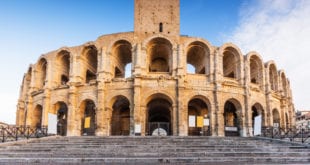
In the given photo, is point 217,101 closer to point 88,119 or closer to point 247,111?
point 247,111

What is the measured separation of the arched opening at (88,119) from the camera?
2400 centimetres

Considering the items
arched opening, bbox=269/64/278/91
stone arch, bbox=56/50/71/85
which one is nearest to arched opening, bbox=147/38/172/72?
stone arch, bbox=56/50/71/85

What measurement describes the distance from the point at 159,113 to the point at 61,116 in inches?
438

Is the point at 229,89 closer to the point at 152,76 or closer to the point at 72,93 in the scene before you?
the point at 152,76

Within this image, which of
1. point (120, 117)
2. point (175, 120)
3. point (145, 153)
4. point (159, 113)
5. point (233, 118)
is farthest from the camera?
point (159, 113)

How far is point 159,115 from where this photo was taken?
99.2ft

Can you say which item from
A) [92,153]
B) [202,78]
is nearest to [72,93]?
[202,78]

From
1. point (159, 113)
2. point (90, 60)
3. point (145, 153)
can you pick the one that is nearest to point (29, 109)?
point (90, 60)

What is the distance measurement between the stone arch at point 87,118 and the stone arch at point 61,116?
2.16m

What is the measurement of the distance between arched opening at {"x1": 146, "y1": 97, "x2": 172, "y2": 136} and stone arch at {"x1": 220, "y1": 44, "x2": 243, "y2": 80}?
24.3 feet

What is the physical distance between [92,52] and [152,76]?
313 inches

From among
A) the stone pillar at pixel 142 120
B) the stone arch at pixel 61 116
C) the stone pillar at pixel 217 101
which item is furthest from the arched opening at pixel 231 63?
the stone arch at pixel 61 116

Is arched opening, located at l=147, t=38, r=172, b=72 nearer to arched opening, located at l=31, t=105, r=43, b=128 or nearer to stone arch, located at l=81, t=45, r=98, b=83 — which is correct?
stone arch, located at l=81, t=45, r=98, b=83

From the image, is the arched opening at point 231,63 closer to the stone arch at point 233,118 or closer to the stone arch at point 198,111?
the stone arch at point 233,118
